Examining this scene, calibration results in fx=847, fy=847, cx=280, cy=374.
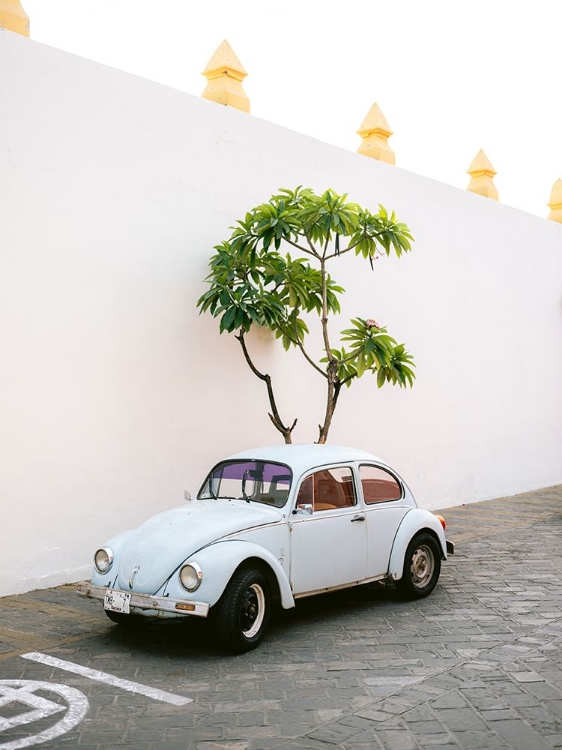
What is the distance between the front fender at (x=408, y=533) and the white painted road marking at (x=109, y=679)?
2.58 m

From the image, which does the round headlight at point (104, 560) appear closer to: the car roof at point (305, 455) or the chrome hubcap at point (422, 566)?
the car roof at point (305, 455)

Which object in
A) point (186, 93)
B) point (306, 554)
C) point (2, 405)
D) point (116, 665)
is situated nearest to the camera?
point (116, 665)

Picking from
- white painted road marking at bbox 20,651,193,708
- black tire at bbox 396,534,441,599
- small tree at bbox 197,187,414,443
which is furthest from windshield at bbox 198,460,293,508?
white painted road marking at bbox 20,651,193,708

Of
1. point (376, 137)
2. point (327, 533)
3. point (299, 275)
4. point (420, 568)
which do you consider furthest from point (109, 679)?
point (376, 137)

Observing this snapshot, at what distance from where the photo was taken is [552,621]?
626cm

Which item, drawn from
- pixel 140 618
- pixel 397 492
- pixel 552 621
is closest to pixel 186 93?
pixel 397 492

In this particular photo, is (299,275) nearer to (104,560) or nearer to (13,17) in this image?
(13,17)

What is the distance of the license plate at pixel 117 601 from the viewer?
5.38 metres

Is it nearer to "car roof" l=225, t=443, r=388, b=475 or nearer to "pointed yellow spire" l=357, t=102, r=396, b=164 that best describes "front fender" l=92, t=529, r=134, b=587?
"car roof" l=225, t=443, r=388, b=475

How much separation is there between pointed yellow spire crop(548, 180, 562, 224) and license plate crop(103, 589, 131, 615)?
12727 mm

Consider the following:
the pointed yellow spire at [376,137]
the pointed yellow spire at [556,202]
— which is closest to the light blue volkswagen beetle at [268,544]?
the pointed yellow spire at [376,137]

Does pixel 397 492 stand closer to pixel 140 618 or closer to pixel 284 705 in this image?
pixel 140 618

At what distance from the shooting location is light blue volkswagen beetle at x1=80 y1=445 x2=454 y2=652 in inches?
210

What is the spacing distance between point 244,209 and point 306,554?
452 cm
